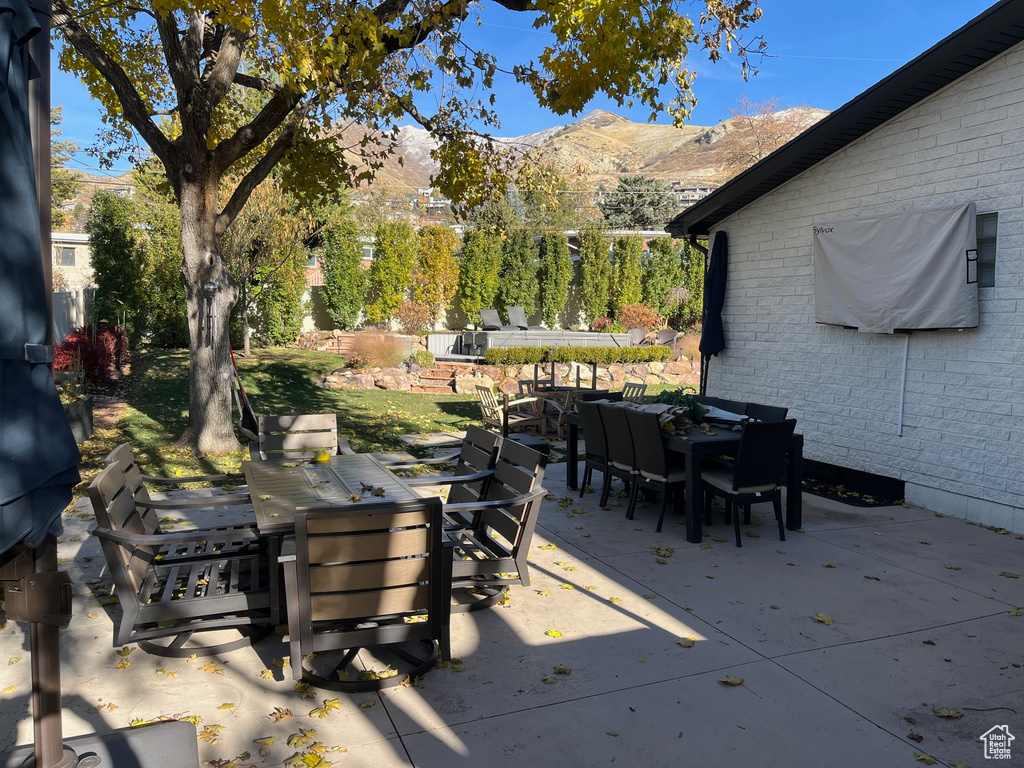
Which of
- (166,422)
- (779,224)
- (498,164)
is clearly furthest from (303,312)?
(779,224)

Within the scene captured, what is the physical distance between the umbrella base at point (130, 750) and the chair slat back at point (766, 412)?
5.64m

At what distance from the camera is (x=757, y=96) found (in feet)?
107

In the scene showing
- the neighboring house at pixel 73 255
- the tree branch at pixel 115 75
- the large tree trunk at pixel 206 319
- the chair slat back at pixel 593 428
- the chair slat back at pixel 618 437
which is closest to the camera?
the chair slat back at pixel 618 437

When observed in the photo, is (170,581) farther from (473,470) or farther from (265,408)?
(265,408)

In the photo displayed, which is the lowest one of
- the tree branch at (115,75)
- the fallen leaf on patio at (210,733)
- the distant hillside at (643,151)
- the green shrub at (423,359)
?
the fallen leaf on patio at (210,733)

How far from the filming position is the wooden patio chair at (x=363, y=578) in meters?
3.29

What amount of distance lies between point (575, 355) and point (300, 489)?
16146 mm

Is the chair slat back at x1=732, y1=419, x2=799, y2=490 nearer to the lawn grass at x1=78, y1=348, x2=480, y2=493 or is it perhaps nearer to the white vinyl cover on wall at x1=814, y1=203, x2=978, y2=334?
the white vinyl cover on wall at x1=814, y1=203, x2=978, y2=334

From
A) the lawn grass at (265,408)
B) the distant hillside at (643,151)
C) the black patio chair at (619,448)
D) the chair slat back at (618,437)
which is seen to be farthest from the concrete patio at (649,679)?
the distant hillside at (643,151)

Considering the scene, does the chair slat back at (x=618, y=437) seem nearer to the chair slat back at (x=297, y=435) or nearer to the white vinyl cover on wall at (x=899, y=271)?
the chair slat back at (x=297, y=435)

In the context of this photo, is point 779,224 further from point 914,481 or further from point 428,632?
point 428,632

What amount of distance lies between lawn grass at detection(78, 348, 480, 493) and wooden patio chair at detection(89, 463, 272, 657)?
391 cm

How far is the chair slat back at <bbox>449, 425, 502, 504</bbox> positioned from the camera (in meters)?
4.86

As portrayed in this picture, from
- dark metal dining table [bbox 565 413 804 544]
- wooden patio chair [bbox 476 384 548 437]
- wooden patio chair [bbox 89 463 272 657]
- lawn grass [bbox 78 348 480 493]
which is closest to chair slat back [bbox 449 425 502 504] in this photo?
wooden patio chair [bbox 89 463 272 657]
